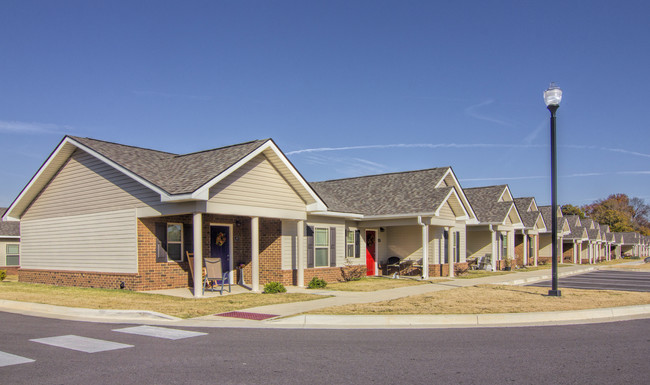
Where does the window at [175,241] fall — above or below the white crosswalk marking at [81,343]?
above

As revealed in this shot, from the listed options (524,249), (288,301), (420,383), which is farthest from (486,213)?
(420,383)

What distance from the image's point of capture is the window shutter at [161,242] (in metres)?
17.2

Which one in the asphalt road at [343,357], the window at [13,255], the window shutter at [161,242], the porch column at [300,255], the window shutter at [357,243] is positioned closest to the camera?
the asphalt road at [343,357]

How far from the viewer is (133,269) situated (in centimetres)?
1664

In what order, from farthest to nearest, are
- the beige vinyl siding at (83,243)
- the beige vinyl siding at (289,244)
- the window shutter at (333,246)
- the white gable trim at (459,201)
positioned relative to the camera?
the white gable trim at (459,201)
the window shutter at (333,246)
the beige vinyl siding at (289,244)
the beige vinyl siding at (83,243)

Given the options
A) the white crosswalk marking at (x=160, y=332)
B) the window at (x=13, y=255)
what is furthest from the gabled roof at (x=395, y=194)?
the window at (x=13, y=255)

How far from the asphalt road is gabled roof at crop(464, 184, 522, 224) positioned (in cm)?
2283

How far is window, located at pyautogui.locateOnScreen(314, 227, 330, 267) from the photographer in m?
22.0

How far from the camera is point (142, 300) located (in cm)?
1429

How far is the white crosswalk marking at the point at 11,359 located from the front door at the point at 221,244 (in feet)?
37.1

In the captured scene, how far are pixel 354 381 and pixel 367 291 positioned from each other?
39.2ft

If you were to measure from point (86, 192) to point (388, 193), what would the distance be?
1434cm

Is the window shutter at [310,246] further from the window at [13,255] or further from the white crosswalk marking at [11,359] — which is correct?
the window at [13,255]

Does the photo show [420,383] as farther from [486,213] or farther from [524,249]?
[524,249]
